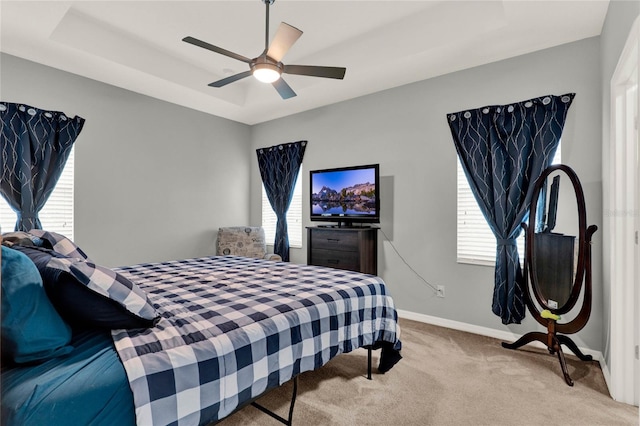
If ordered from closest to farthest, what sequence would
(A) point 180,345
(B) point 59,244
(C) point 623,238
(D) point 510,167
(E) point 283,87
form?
(A) point 180,345
(B) point 59,244
(C) point 623,238
(E) point 283,87
(D) point 510,167

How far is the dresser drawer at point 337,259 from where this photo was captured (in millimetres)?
3922

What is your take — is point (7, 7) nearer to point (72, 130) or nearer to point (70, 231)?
point (72, 130)

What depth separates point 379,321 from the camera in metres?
2.30

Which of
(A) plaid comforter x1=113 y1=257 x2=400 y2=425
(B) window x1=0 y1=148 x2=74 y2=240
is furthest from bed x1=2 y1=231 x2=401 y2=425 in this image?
(B) window x1=0 y1=148 x2=74 y2=240

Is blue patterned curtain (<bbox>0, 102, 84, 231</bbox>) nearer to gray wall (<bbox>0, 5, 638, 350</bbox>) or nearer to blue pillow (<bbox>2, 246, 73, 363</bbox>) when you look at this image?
gray wall (<bbox>0, 5, 638, 350</bbox>)

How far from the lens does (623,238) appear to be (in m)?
2.20

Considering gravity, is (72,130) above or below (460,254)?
above

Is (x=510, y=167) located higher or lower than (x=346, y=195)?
higher

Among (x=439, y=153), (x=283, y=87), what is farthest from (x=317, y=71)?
(x=439, y=153)

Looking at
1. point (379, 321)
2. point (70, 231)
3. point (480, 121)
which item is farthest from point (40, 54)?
point (480, 121)

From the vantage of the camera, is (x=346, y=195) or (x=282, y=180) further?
(x=282, y=180)

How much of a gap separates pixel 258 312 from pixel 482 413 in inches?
59.1

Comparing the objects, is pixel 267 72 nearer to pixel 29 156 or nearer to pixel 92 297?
pixel 92 297

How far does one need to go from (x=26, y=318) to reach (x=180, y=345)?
0.50 meters
